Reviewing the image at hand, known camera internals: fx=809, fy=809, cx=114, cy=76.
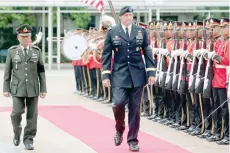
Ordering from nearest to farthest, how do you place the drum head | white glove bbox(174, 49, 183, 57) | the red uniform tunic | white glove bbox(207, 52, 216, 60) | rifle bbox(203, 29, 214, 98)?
the red uniform tunic → white glove bbox(207, 52, 216, 60) → rifle bbox(203, 29, 214, 98) → white glove bbox(174, 49, 183, 57) → the drum head

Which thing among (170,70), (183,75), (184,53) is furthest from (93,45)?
(184,53)

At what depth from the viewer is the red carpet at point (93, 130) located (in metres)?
11.2

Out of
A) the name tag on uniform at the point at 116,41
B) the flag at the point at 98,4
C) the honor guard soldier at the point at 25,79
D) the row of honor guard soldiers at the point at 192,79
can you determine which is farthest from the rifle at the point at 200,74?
the flag at the point at 98,4

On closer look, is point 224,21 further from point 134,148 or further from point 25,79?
point 25,79

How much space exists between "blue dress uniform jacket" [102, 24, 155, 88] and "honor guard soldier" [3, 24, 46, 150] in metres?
0.96

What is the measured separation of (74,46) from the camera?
2147cm

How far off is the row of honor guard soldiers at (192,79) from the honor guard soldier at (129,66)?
1141 mm

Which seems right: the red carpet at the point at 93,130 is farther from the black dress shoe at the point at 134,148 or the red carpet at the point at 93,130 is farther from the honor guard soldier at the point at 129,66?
the honor guard soldier at the point at 129,66

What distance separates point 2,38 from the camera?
42469mm

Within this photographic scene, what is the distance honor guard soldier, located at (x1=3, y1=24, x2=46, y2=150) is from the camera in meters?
11.0

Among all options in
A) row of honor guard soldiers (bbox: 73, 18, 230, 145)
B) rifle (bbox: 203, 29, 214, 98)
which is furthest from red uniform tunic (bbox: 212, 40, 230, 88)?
rifle (bbox: 203, 29, 214, 98)

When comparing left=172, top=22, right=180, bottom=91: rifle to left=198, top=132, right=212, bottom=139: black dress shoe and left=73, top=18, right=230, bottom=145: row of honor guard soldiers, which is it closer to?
left=73, top=18, right=230, bottom=145: row of honor guard soldiers

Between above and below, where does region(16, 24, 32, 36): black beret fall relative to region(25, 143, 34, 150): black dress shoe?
above

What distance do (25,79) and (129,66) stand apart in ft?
4.70
